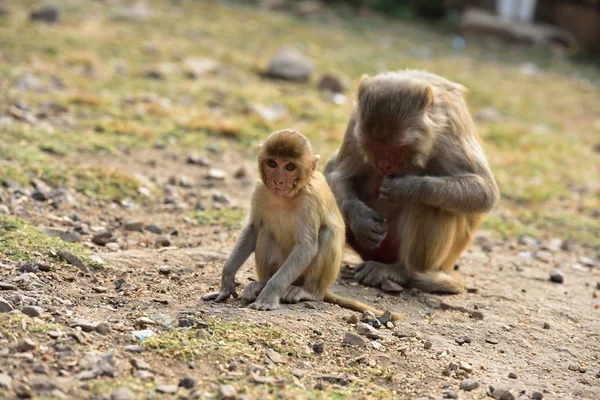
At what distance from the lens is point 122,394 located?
3.86 meters

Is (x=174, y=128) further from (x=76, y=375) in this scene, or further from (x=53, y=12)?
(x=76, y=375)

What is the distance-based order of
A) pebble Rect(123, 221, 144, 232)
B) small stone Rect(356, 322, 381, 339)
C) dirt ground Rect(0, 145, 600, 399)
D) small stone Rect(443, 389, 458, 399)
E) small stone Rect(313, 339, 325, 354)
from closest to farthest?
dirt ground Rect(0, 145, 600, 399) < small stone Rect(443, 389, 458, 399) < small stone Rect(313, 339, 325, 354) < small stone Rect(356, 322, 381, 339) < pebble Rect(123, 221, 144, 232)

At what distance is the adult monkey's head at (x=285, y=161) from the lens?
5141 mm

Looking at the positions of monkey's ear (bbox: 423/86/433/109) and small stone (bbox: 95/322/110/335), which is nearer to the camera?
small stone (bbox: 95/322/110/335)

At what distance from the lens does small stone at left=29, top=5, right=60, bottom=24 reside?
1334 cm

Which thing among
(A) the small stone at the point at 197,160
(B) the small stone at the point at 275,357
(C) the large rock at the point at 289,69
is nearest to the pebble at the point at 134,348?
(B) the small stone at the point at 275,357

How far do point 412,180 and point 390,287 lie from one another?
0.75 metres

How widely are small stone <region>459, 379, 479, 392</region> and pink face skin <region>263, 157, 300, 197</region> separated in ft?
4.73

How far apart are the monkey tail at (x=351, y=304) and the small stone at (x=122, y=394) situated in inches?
A: 79.5

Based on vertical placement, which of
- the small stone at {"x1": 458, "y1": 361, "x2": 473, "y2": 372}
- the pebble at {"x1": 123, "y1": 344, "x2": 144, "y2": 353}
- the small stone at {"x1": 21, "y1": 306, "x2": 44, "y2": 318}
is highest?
the pebble at {"x1": 123, "y1": 344, "x2": 144, "y2": 353}

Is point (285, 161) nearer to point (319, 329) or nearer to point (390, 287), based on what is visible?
point (319, 329)

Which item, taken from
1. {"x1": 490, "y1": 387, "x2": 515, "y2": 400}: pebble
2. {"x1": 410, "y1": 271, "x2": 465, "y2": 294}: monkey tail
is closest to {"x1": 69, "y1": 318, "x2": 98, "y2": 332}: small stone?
{"x1": 490, "y1": 387, "x2": 515, "y2": 400}: pebble

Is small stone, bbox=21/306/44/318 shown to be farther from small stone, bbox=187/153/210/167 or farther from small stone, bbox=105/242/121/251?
small stone, bbox=187/153/210/167

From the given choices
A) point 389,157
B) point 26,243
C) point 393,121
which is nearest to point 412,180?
point 389,157
